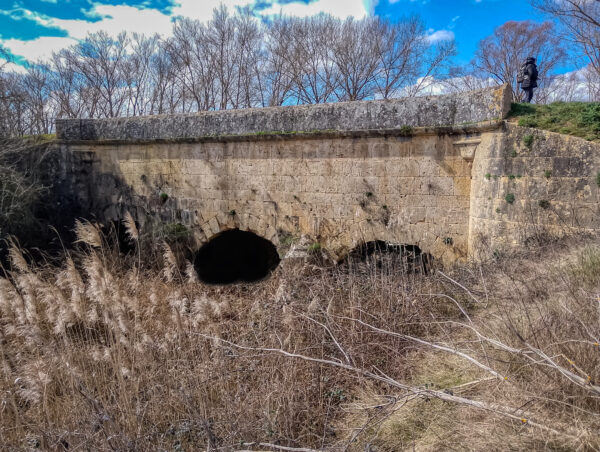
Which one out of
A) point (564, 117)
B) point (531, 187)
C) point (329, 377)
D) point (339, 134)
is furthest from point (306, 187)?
point (329, 377)

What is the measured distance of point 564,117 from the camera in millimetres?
5145

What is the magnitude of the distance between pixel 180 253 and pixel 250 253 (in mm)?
2076

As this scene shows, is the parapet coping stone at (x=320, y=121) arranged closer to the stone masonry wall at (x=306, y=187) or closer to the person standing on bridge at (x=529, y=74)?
the stone masonry wall at (x=306, y=187)

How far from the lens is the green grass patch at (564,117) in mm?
4816

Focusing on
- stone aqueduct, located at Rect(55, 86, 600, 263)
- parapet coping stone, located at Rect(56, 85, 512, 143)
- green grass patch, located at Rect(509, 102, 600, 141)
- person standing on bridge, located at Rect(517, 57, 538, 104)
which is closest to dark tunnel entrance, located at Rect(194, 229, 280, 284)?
stone aqueduct, located at Rect(55, 86, 600, 263)

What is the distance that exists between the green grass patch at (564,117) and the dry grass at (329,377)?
1789mm

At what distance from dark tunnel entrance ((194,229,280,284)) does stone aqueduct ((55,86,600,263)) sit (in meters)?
0.98

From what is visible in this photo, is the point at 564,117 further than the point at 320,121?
No

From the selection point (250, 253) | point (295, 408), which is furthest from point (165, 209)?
point (295, 408)

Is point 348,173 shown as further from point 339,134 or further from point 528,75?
point 528,75

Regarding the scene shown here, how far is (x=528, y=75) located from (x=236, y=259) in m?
7.68

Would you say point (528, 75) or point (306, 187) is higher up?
point (528, 75)

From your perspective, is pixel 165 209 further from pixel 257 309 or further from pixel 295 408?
pixel 295 408

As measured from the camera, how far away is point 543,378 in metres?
2.14
